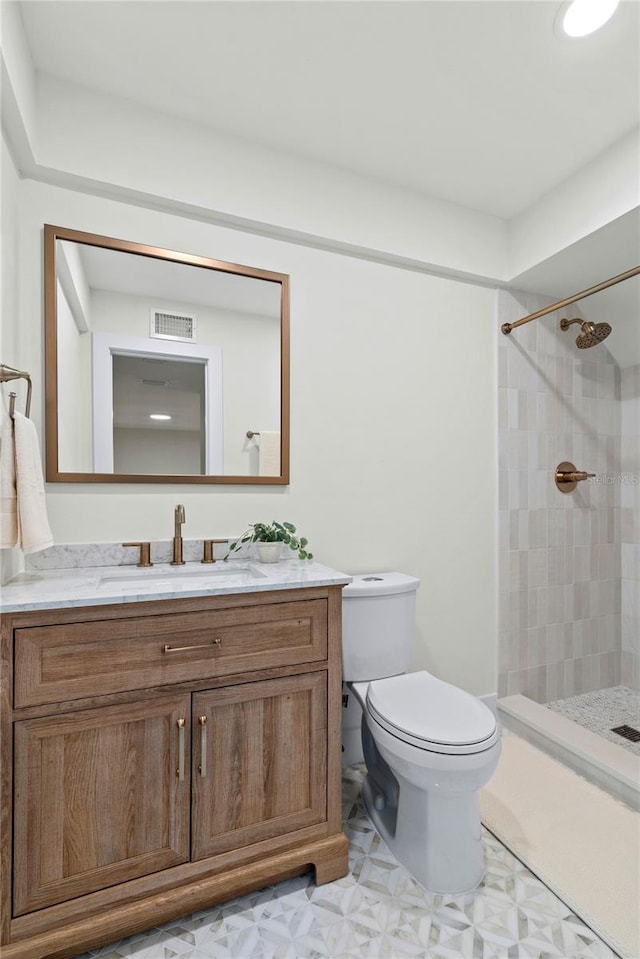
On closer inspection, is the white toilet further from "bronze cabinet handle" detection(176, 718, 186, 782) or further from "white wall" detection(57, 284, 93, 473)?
"white wall" detection(57, 284, 93, 473)

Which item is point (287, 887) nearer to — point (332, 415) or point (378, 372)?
point (332, 415)

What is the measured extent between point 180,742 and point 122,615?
378mm

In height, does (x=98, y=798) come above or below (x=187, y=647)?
below

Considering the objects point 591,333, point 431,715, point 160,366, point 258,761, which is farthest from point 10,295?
point 591,333

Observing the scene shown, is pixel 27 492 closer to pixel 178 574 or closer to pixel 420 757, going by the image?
pixel 178 574

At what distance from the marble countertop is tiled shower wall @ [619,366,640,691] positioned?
2.03m

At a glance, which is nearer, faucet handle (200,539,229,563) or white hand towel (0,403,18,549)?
white hand towel (0,403,18,549)

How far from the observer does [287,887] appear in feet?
4.73

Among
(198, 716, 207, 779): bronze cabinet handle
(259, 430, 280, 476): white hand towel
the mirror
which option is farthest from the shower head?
(198, 716, 207, 779): bronze cabinet handle

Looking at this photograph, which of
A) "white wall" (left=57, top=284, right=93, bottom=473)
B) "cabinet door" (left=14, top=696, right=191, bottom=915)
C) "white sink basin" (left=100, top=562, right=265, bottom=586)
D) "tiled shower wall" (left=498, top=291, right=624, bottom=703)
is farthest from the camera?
"tiled shower wall" (left=498, top=291, right=624, bottom=703)

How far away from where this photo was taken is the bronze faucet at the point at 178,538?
1.77 m

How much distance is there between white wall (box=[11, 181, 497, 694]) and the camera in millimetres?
1757

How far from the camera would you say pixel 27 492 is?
135 cm

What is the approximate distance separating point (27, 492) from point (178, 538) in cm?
55
